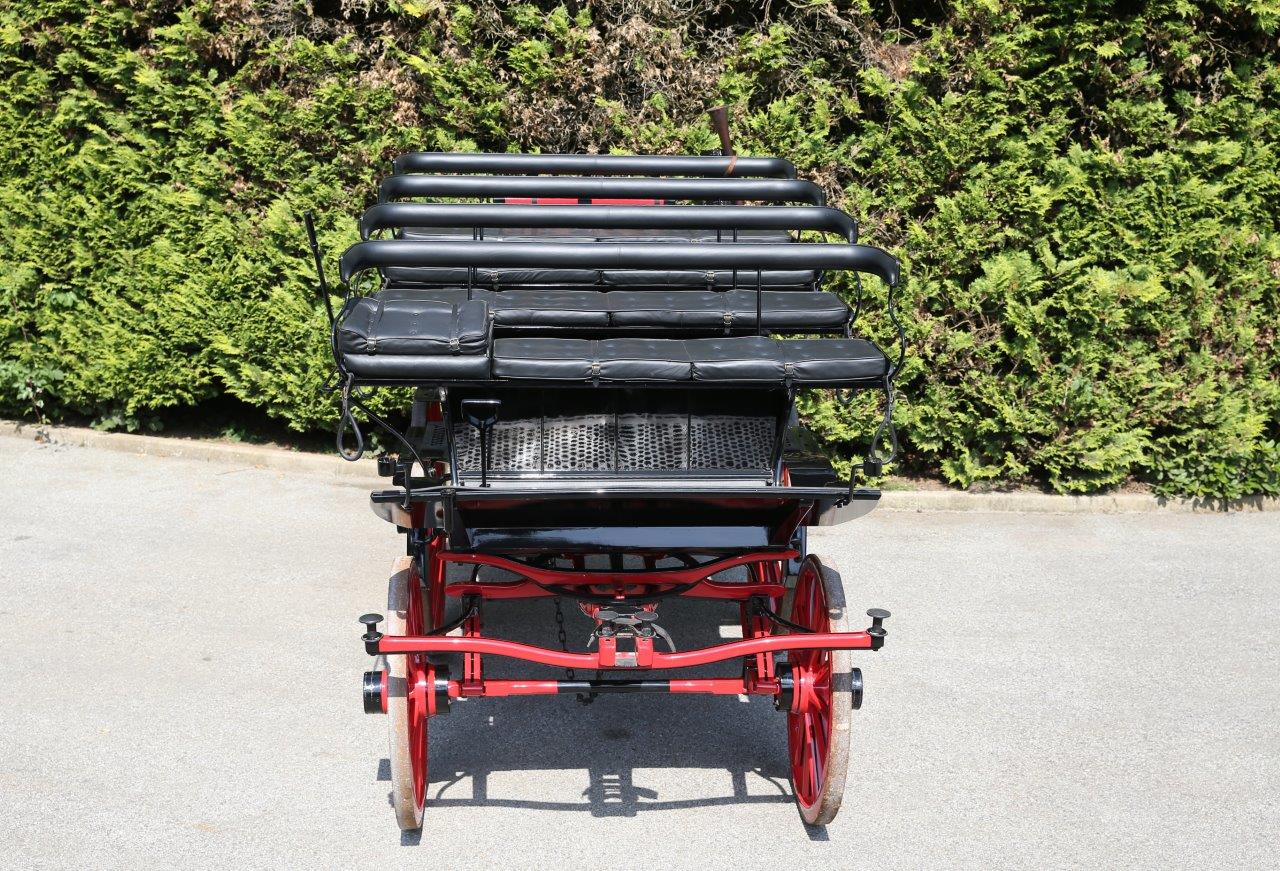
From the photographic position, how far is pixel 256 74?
7957 mm

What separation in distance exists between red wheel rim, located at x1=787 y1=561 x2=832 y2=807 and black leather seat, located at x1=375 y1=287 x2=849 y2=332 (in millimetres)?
875

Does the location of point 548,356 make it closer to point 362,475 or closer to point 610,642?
point 610,642

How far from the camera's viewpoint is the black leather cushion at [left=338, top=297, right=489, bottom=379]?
3494mm

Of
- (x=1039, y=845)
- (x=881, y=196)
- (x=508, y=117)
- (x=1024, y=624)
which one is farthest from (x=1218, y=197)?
(x=1039, y=845)

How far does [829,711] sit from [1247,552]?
4.23 meters

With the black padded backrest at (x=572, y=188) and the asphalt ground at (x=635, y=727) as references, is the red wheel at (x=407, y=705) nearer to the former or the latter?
the asphalt ground at (x=635, y=727)

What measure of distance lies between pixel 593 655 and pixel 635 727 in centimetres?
106

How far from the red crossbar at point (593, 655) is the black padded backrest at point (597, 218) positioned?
1231 millimetres

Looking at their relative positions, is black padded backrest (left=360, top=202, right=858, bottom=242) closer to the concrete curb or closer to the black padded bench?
the black padded bench

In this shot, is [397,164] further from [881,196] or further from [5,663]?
[881,196]

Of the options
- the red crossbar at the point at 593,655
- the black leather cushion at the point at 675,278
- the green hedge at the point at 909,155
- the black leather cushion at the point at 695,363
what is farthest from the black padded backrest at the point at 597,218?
the green hedge at the point at 909,155

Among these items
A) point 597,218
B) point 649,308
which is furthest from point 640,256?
point 649,308

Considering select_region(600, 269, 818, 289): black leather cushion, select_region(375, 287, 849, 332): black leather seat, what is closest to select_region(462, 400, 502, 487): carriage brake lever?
select_region(375, 287, 849, 332): black leather seat

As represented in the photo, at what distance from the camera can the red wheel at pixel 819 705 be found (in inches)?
148
